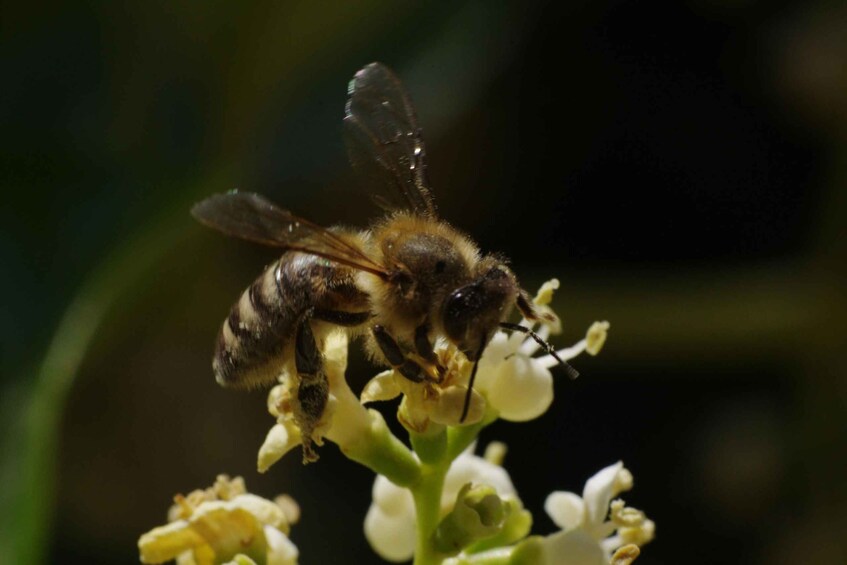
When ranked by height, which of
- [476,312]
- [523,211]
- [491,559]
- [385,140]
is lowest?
[491,559]

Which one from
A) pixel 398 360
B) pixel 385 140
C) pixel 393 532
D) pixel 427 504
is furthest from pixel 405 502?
pixel 385 140

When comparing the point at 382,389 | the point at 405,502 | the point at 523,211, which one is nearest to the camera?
the point at 382,389

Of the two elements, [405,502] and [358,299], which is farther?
[405,502]

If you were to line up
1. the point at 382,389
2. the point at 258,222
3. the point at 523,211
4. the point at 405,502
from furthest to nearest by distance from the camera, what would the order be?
the point at 523,211 < the point at 405,502 < the point at 382,389 < the point at 258,222

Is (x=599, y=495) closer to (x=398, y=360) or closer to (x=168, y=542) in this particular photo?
(x=398, y=360)

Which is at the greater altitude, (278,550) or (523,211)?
(523,211)

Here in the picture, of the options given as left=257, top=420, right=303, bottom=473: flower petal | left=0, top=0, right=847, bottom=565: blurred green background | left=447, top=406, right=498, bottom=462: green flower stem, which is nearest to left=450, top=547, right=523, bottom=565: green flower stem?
left=447, top=406, right=498, bottom=462: green flower stem

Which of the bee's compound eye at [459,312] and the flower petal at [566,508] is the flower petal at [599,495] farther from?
the bee's compound eye at [459,312]
